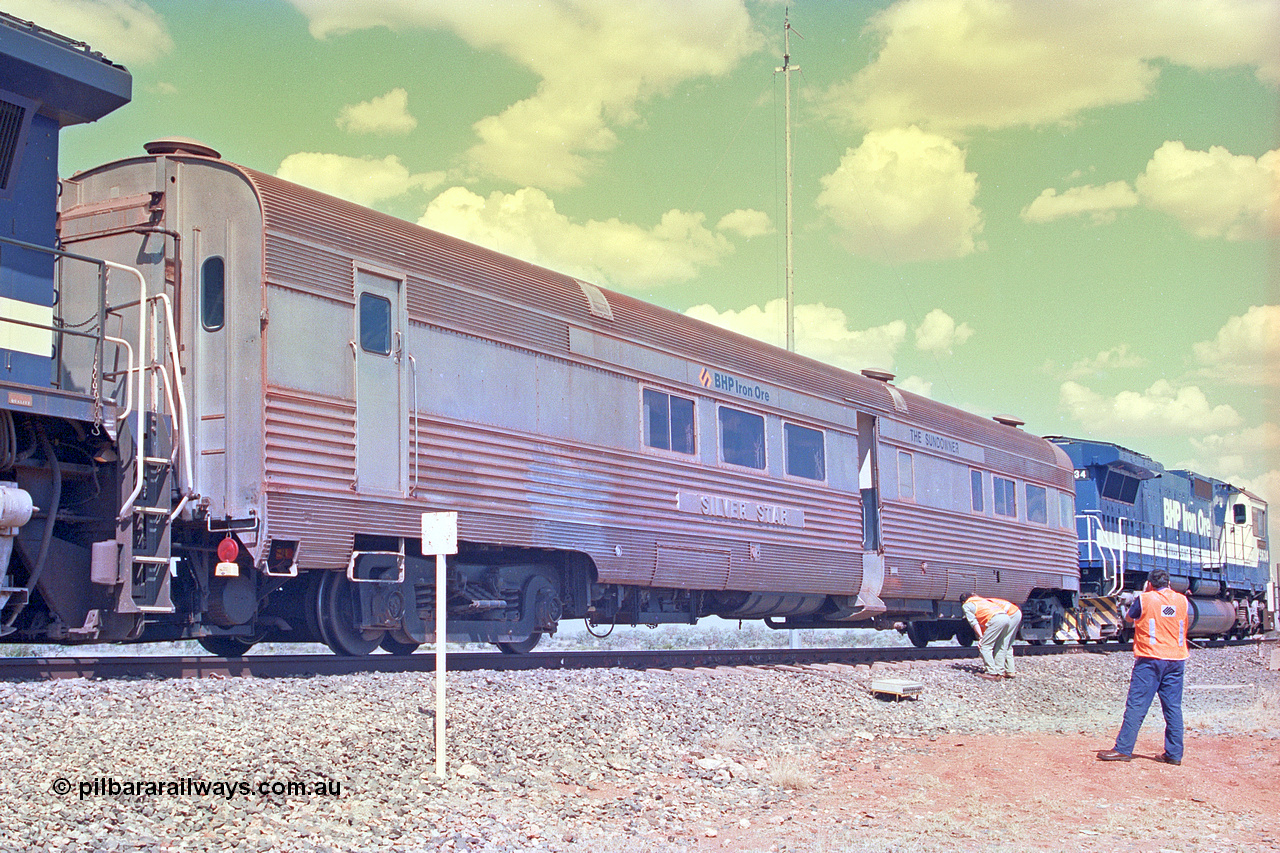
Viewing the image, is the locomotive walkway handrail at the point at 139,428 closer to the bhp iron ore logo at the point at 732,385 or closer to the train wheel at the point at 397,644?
the train wheel at the point at 397,644

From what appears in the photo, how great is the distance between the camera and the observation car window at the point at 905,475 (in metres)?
16.7

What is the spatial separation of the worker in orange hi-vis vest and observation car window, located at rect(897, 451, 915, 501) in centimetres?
211

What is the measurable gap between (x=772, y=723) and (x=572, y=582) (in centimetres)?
279

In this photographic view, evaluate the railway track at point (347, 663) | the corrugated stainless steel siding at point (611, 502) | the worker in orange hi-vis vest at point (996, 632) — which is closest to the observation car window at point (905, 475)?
the corrugated stainless steel siding at point (611, 502)

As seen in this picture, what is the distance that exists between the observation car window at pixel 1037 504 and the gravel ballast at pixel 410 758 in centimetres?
973

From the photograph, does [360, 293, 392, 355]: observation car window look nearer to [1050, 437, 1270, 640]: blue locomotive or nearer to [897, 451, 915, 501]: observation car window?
[897, 451, 915, 501]: observation car window

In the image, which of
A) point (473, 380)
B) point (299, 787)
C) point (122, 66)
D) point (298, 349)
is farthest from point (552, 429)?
point (299, 787)

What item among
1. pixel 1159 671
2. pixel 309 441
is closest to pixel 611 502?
pixel 309 441

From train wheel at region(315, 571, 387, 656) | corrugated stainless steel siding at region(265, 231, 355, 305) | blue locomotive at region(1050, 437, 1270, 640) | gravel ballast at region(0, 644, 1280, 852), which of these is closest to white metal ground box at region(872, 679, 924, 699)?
gravel ballast at region(0, 644, 1280, 852)

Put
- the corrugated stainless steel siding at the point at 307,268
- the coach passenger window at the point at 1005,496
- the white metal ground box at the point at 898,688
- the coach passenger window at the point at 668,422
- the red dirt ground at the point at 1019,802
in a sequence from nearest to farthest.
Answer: the red dirt ground at the point at 1019,802
the corrugated stainless steel siding at the point at 307,268
the white metal ground box at the point at 898,688
the coach passenger window at the point at 668,422
the coach passenger window at the point at 1005,496

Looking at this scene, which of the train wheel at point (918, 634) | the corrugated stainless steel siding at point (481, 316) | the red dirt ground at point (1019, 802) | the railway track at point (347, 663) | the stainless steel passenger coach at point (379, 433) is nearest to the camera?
the red dirt ground at point (1019, 802)

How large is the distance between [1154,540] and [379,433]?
21.3m

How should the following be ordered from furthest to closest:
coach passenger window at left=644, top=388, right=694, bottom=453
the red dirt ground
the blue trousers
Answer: coach passenger window at left=644, top=388, right=694, bottom=453
the blue trousers
the red dirt ground

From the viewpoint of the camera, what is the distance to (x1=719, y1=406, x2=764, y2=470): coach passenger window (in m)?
13.6
